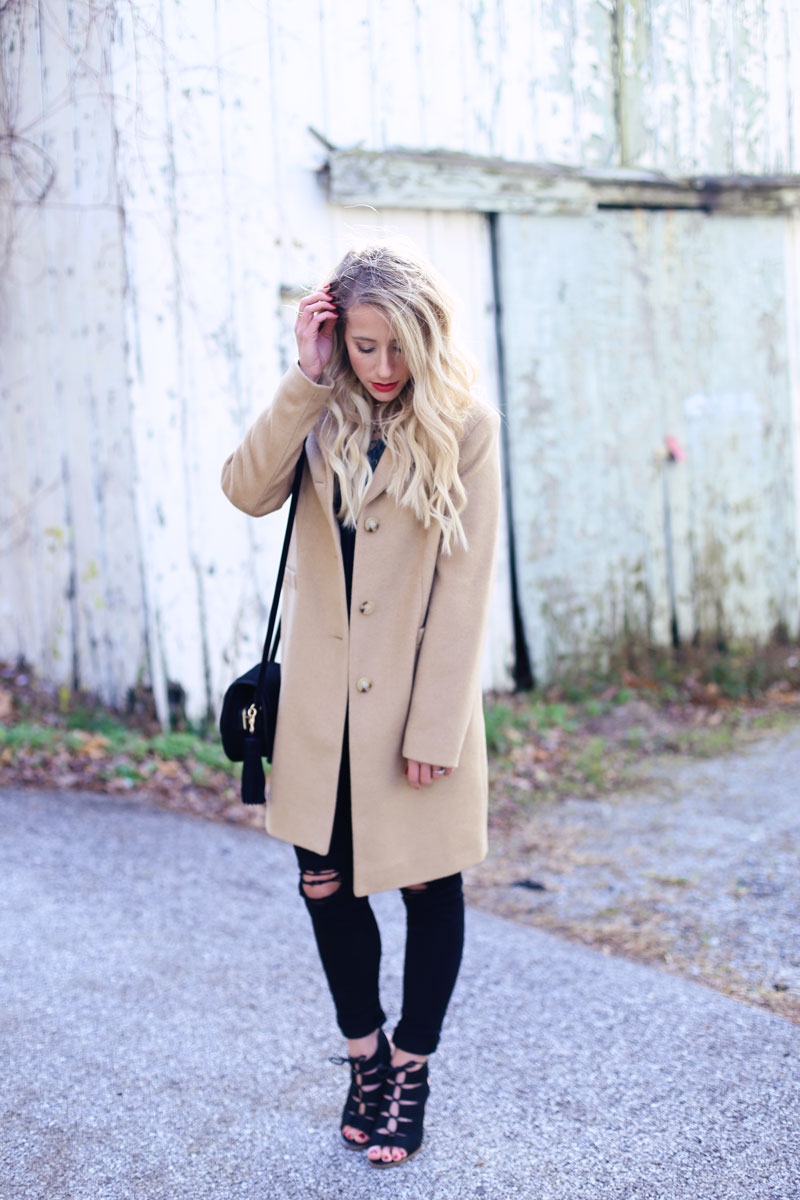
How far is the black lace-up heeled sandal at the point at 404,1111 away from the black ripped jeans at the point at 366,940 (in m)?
0.06

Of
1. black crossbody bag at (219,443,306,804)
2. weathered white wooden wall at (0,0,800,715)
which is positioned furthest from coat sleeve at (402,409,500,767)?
weathered white wooden wall at (0,0,800,715)

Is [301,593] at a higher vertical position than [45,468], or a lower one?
lower

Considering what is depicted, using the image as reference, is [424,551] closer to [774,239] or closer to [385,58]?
[385,58]

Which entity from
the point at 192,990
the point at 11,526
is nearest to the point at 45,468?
the point at 11,526

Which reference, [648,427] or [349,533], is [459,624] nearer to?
[349,533]

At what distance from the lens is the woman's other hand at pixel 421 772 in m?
2.31

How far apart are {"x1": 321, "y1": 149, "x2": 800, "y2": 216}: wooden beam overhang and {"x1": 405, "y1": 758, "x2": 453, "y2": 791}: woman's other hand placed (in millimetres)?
3838

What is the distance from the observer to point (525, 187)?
5.86 meters

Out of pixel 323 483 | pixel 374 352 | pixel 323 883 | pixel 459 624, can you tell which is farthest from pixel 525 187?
pixel 323 883

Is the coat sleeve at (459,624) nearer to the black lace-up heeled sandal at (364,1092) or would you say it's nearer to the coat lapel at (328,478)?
the coat lapel at (328,478)

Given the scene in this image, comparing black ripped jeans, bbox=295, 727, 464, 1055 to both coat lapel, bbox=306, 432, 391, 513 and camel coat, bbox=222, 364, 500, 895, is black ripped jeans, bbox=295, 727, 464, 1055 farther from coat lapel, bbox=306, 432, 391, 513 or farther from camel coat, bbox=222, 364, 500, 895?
coat lapel, bbox=306, 432, 391, 513

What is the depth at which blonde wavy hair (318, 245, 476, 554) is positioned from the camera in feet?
7.43

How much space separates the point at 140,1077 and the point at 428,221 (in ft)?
15.0

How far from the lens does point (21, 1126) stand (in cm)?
243
